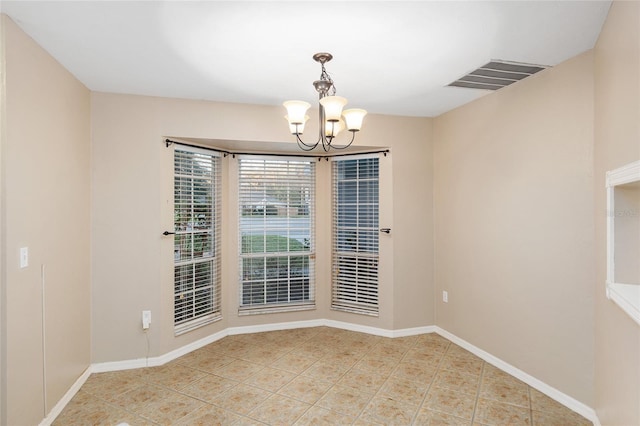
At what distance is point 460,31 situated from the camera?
2.11 meters

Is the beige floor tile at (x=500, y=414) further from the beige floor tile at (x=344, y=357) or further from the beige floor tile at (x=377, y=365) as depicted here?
the beige floor tile at (x=344, y=357)

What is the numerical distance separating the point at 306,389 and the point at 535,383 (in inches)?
71.7

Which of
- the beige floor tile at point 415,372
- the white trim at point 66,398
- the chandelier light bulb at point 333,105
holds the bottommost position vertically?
the beige floor tile at point 415,372

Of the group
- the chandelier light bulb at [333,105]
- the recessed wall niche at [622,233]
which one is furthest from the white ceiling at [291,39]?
the recessed wall niche at [622,233]

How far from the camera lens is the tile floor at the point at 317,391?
240cm

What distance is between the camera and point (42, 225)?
230 centimetres

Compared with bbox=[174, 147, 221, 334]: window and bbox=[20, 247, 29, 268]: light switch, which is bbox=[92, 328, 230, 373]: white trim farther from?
bbox=[20, 247, 29, 268]: light switch

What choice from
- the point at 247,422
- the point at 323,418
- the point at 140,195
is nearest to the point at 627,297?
the point at 323,418

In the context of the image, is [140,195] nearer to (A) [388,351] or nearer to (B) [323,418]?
(B) [323,418]

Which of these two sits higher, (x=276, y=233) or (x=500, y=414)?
(x=276, y=233)

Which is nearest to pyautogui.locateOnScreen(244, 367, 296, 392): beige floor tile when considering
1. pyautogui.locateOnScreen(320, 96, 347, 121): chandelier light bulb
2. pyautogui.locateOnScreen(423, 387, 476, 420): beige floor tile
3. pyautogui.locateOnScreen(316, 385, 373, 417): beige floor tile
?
pyautogui.locateOnScreen(316, 385, 373, 417): beige floor tile

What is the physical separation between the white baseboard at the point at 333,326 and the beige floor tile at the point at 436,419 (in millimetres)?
794

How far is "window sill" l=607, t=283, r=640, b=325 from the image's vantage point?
1353 mm

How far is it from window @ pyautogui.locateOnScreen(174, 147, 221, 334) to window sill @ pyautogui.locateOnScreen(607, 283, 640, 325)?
328 centimetres
